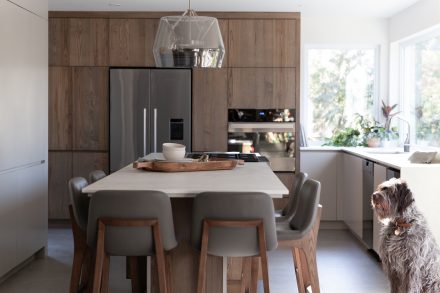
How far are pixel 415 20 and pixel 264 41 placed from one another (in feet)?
5.24

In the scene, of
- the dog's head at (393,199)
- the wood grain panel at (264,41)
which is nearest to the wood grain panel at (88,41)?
the wood grain panel at (264,41)

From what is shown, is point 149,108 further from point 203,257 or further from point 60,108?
point 203,257

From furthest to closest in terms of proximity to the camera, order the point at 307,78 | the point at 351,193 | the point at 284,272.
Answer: the point at 307,78
the point at 351,193
the point at 284,272

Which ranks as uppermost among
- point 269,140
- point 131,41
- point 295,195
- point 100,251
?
point 131,41

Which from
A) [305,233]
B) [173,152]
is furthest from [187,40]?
[305,233]

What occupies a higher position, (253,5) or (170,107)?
(253,5)

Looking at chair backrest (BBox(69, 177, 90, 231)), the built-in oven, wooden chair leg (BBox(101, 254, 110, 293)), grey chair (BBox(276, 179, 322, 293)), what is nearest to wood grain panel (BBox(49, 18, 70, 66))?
the built-in oven

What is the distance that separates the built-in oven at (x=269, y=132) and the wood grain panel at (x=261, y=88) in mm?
78

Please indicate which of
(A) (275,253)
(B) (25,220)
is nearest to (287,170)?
(A) (275,253)

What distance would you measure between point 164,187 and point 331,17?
488cm

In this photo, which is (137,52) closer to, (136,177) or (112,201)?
(136,177)

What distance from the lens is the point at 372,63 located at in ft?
24.4

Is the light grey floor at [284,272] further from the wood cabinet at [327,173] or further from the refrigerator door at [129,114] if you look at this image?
the refrigerator door at [129,114]

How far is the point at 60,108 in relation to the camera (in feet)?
22.6
